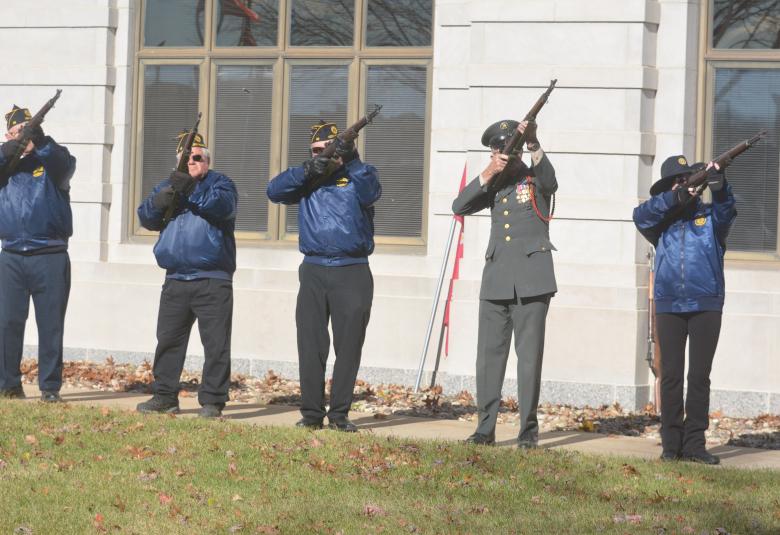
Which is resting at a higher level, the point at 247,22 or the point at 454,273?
the point at 247,22

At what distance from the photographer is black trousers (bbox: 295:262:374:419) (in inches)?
398

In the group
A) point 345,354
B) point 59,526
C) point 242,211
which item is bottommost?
point 59,526

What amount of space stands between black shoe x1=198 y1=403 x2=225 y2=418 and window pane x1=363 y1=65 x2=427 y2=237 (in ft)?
12.0

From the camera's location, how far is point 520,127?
9406 millimetres

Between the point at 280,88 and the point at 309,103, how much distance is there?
332mm

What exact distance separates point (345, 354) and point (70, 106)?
5.89 meters

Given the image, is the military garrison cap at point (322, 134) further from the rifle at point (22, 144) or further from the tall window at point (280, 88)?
the tall window at point (280, 88)

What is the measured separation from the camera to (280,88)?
1430 centimetres

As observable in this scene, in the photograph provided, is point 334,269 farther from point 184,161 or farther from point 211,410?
point 211,410

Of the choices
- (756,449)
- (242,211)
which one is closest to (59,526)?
(756,449)

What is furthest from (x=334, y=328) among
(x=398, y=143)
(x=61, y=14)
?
(x=61, y=14)

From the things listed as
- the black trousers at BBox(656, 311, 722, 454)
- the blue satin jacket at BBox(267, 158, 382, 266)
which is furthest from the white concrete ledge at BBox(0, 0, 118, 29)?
the black trousers at BBox(656, 311, 722, 454)

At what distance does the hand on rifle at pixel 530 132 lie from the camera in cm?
934

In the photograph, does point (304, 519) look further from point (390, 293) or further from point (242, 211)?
point (242, 211)
